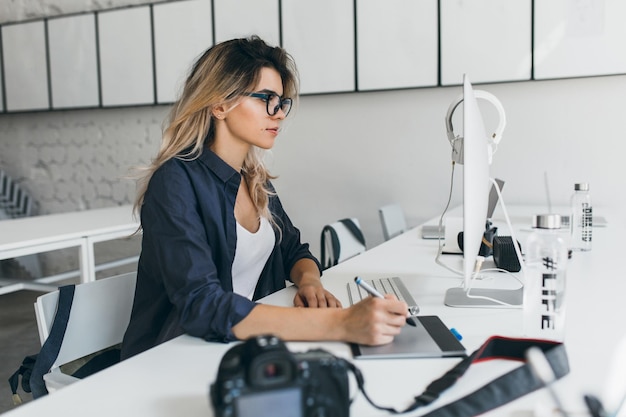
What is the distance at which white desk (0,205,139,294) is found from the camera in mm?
2510

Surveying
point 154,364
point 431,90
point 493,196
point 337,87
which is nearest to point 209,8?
point 337,87

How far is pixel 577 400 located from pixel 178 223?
79 cm

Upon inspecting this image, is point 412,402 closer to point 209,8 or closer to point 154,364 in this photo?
point 154,364

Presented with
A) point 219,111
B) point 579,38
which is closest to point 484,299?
point 219,111

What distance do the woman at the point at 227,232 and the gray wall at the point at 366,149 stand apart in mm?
1799

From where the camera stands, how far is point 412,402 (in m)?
0.84

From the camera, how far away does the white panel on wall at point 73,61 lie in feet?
14.0

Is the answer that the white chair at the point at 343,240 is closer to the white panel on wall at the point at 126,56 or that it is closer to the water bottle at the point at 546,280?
the water bottle at the point at 546,280

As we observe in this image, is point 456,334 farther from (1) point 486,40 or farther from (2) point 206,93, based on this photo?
(1) point 486,40

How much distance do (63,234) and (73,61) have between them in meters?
2.13

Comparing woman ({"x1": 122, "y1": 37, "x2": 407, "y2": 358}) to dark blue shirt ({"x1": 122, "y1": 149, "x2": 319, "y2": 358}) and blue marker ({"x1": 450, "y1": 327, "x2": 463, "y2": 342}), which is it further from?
blue marker ({"x1": 450, "y1": 327, "x2": 463, "y2": 342})

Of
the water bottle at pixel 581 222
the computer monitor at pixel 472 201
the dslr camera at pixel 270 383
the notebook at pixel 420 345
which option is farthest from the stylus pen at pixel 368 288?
the water bottle at pixel 581 222

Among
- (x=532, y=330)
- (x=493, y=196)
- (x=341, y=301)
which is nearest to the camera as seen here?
(x=532, y=330)

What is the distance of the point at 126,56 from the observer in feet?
13.6
